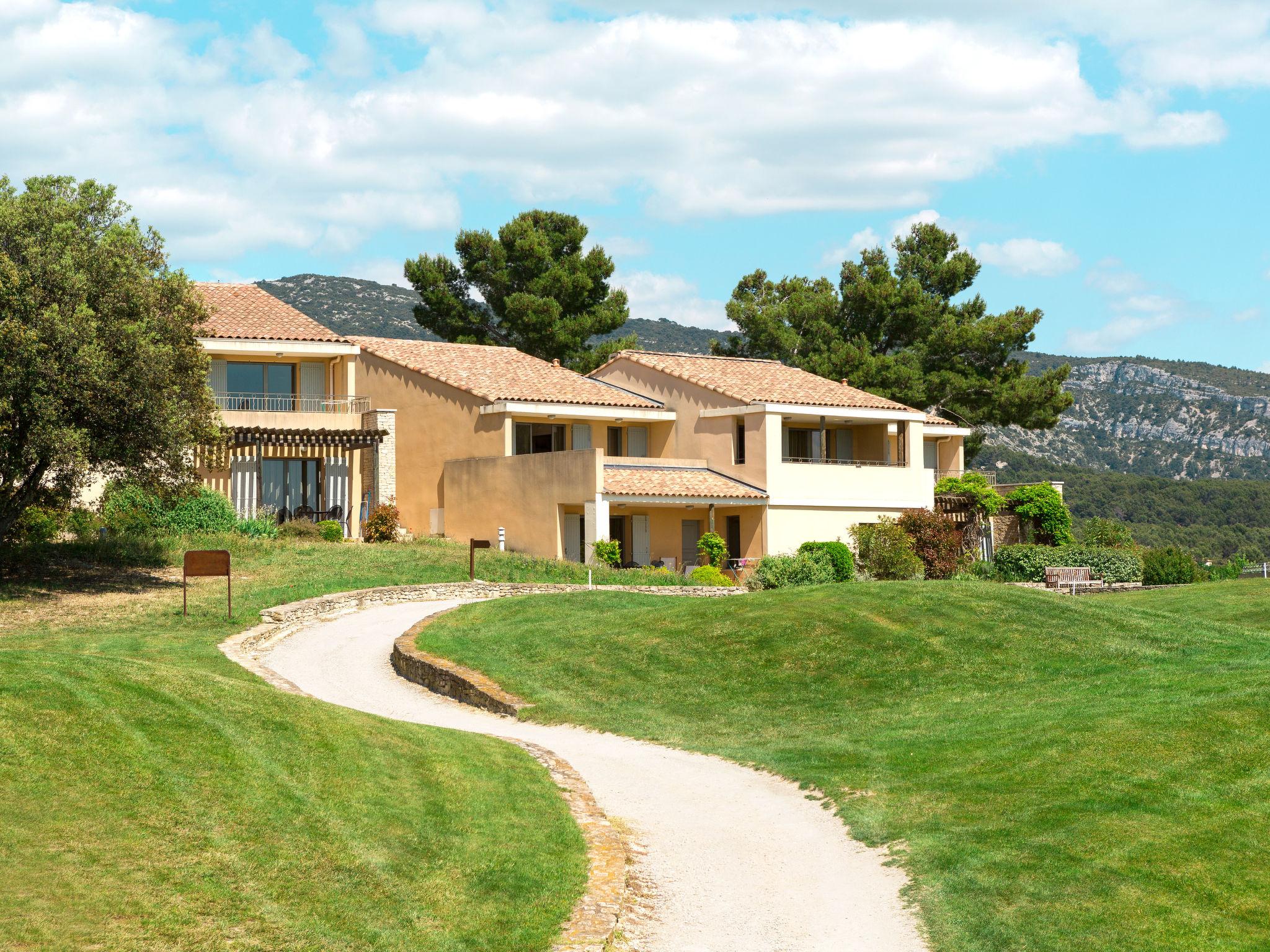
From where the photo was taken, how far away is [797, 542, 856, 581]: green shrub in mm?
41438

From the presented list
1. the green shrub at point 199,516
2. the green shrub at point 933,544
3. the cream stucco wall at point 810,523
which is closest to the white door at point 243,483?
the green shrub at point 199,516

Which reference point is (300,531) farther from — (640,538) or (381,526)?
(640,538)

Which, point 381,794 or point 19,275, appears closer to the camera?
point 381,794

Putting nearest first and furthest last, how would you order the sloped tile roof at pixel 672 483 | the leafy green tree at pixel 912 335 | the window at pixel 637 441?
the sloped tile roof at pixel 672 483 → the window at pixel 637 441 → the leafy green tree at pixel 912 335

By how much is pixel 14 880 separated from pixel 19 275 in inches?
964

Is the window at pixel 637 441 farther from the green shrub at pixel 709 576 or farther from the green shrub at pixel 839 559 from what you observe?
the green shrub at pixel 709 576

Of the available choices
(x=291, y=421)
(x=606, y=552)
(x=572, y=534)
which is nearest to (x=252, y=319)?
(x=291, y=421)

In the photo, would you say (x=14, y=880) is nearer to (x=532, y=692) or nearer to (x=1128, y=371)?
(x=532, y=692)

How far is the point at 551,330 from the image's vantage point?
64.6 meters

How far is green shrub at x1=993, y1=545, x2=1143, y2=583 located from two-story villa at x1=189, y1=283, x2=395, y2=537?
72.1 feet

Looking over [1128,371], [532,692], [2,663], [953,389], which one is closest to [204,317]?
[532,692]

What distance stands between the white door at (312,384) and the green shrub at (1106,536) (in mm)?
29036

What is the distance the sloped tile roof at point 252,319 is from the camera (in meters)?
46.1

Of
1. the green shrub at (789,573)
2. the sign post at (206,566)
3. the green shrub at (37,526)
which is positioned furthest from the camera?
the green shrub at (789,573)
